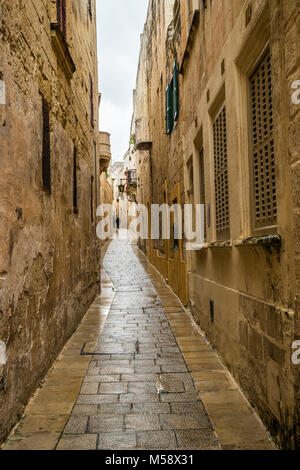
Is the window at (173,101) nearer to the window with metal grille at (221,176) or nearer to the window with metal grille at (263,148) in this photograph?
the window with metal grille at (221,176)

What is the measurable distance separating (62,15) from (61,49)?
801 mm

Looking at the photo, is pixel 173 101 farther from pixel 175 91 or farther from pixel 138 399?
pixel 138 399

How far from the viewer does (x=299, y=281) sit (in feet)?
8.14

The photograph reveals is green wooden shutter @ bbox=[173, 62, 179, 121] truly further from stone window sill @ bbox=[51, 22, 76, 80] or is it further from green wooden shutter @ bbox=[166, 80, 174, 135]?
stone window sill @ bbox=[51, 22, 76, 80]

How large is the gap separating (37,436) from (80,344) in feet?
9.14

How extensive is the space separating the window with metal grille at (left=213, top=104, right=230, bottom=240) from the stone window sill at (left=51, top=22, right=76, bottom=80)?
7.10 feet

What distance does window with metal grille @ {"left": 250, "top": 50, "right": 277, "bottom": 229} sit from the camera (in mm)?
3281

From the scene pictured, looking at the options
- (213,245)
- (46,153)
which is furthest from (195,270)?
(46,153)

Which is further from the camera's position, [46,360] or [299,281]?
[46,360]

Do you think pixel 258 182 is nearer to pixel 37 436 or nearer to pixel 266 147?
pixel 266 147

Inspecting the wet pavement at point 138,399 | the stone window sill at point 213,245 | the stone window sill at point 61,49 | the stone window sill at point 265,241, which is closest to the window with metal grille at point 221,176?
the stone window sill at point 213,245

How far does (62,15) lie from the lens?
5855 millimetres

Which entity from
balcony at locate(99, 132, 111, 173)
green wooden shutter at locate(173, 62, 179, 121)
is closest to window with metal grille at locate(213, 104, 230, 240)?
green wooden shutter at locate(173, 62, 179, 121)

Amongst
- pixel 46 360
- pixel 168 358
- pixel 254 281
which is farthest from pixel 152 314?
pixel 254 281
